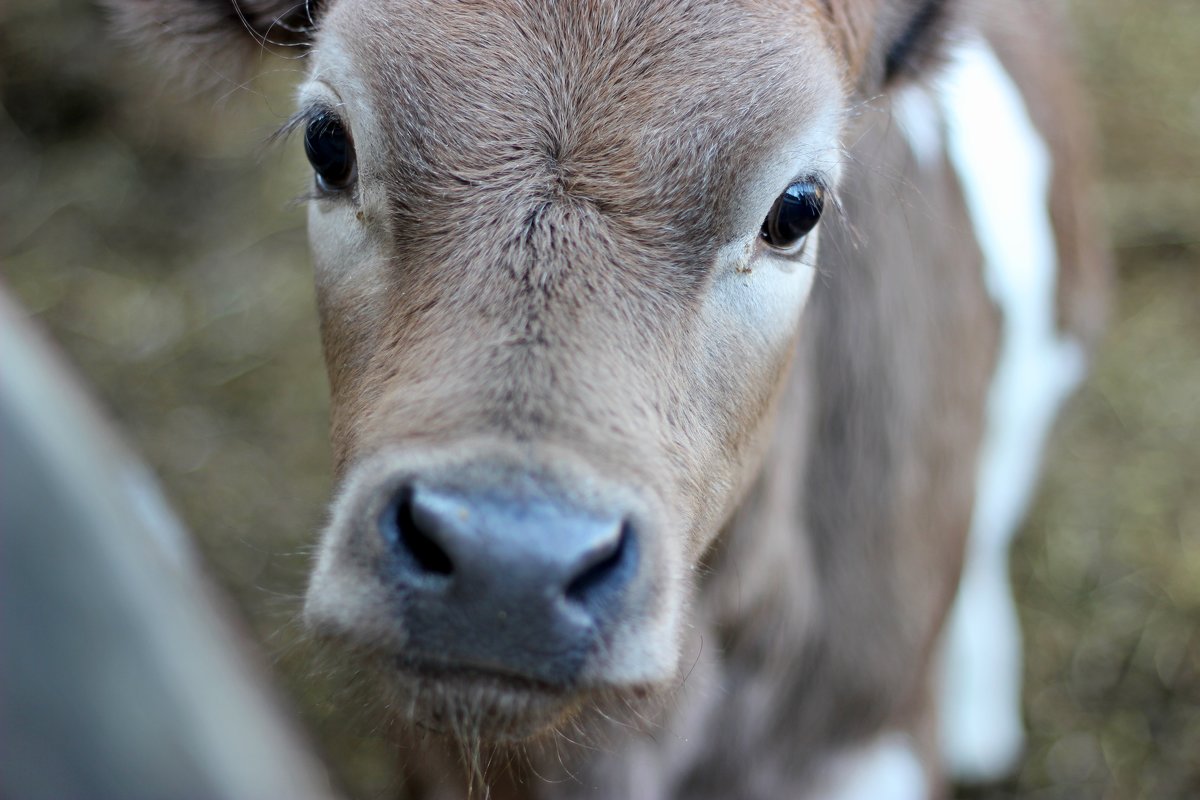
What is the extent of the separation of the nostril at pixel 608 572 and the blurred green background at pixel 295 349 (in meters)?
2.53

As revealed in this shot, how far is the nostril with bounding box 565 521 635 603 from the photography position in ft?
5.05

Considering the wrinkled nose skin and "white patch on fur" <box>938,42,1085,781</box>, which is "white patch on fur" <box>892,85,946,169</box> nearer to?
"white patch on fur" <box>938,42,1085,781</box>

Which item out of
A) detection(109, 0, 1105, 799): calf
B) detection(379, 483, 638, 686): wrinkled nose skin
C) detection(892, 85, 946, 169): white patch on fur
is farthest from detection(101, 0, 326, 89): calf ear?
detection(892, 85, 946, 169): white patch on fur

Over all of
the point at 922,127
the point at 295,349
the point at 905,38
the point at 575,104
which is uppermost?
the point at 575,104

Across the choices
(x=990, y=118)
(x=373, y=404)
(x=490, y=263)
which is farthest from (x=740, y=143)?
(x=990, y=118)

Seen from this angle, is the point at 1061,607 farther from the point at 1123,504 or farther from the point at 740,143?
the point at 740,143

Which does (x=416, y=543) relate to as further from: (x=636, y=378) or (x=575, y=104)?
(x=575, y=104)

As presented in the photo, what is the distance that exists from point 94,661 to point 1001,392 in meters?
3.13

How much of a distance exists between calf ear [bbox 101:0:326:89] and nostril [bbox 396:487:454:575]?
1.32 meters

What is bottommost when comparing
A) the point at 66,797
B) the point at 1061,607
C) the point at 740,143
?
the point at 1061,607

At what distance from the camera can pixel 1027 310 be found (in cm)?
389

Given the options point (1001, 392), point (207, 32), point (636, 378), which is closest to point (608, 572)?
point (636, 378)

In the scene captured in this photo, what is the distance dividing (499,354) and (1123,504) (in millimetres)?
3887

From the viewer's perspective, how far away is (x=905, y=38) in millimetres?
2502
